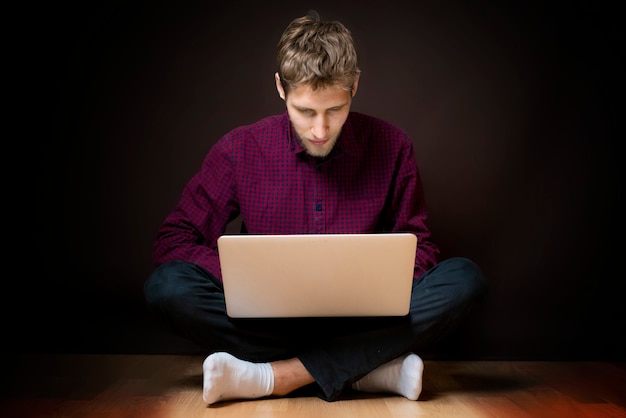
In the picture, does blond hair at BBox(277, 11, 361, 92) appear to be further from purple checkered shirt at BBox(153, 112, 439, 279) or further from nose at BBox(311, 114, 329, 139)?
purple checkered shirt at BBox(153, 112, 439, 279)

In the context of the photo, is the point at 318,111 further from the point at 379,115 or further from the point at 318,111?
the point at 379,115

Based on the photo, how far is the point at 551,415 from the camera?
1.96 m

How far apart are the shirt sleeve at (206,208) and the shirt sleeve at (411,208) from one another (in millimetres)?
528

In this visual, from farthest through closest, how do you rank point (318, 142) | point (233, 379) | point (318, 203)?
point (318, 203)
point (318, 142)
point (233, 379)

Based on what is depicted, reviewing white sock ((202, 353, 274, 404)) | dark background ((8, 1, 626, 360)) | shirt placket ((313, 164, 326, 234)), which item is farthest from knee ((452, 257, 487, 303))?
dark background ((8, 1, 626, 360))

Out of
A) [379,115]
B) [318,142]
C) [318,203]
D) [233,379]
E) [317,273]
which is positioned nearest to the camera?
[317,273]

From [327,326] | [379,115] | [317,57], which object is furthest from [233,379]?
[379,115]

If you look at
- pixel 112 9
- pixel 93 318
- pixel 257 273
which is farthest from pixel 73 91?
pixel 257 273

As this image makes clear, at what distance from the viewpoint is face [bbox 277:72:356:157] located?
2096 mm

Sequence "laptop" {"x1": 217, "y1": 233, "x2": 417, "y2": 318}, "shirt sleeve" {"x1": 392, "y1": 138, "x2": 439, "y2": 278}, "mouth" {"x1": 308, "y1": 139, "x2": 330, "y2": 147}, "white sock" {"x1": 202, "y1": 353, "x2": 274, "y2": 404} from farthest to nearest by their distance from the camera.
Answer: "shirt sleeve" {"x1": 392, "y1": 138, "x2": 439, "y2": 278} < "mouth" {"x1": 308, "y1": 139, "x2": 330, "y2": 147} < "white sock" {"x1": 202, "y1": 353, "x2": 274, "y2": 404} < "laptop" {"x1": 217, "y1": 233, "x2": 417, "y2": 318}

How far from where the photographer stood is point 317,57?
2094 mm

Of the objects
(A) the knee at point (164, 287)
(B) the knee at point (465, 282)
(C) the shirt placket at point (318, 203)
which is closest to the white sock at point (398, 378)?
(B) the knee at point (465, 282)

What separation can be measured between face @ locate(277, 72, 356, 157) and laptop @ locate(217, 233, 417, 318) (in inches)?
18.8

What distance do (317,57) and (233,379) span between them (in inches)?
36.2
